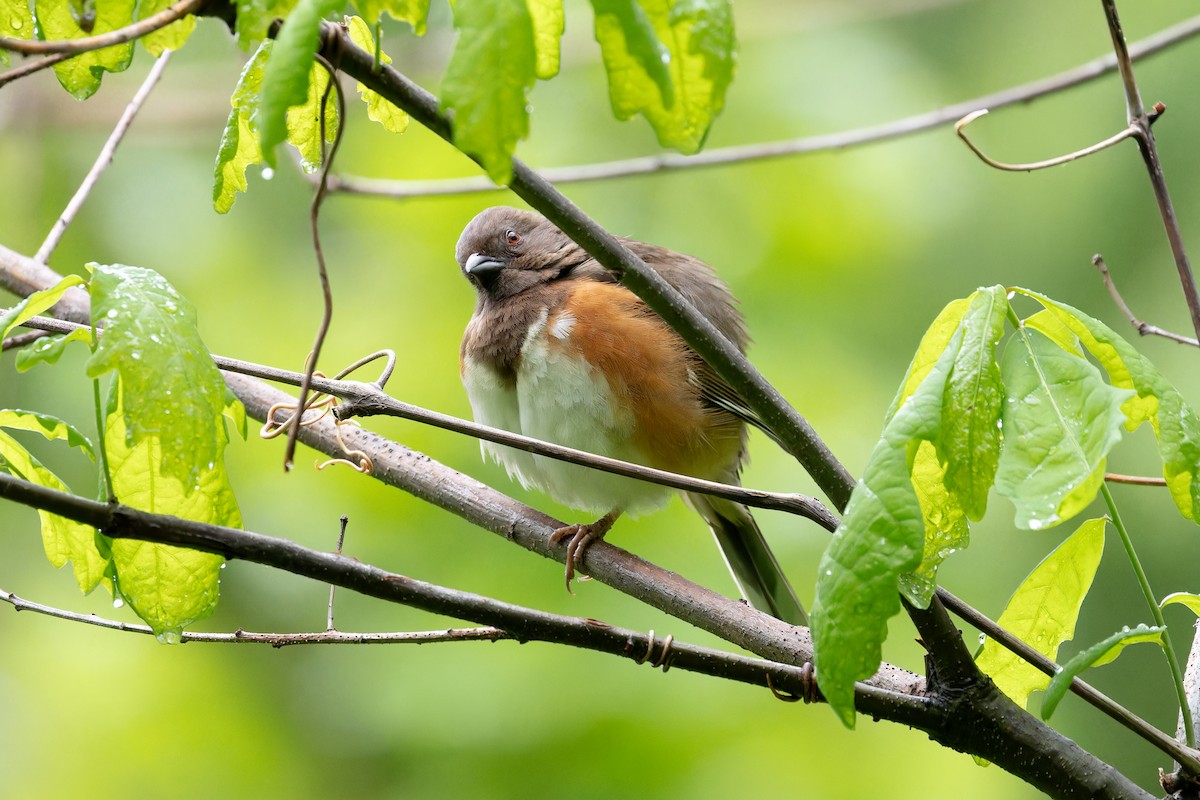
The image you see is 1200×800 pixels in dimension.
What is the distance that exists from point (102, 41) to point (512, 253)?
250cm

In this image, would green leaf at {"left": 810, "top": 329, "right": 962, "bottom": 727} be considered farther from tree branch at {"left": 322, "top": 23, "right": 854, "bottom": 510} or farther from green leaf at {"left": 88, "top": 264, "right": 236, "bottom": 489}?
green leaf at {"left": 88, "top": 264, "right": 236, "bottom": 489}

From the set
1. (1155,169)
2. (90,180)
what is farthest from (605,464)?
(90,180)

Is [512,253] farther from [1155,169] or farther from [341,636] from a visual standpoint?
[1155,169]

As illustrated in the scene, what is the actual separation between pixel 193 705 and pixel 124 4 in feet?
14.8

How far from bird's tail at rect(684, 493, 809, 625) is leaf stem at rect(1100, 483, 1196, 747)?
1808 millimetres

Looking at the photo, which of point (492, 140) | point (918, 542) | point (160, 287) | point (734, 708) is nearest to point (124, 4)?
point (160, 287)

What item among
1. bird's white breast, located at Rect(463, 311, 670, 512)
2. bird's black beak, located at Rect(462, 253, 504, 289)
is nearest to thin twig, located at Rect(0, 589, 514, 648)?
bird's white breast, located at Rect(463, 311, 670, 512)

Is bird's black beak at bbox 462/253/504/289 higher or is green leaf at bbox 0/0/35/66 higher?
green leaf at bbox 0/0/35/66

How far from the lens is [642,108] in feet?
3.53

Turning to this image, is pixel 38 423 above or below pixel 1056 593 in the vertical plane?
above

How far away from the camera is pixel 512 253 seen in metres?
3.64

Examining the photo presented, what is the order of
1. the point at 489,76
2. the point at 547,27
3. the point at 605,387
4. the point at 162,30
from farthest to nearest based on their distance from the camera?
the point at 605,387, the point at 162,30, the point at 547,27, the point at 489,76

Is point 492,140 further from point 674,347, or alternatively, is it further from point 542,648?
point 542,648

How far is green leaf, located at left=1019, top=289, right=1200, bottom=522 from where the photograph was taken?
1243 mm
